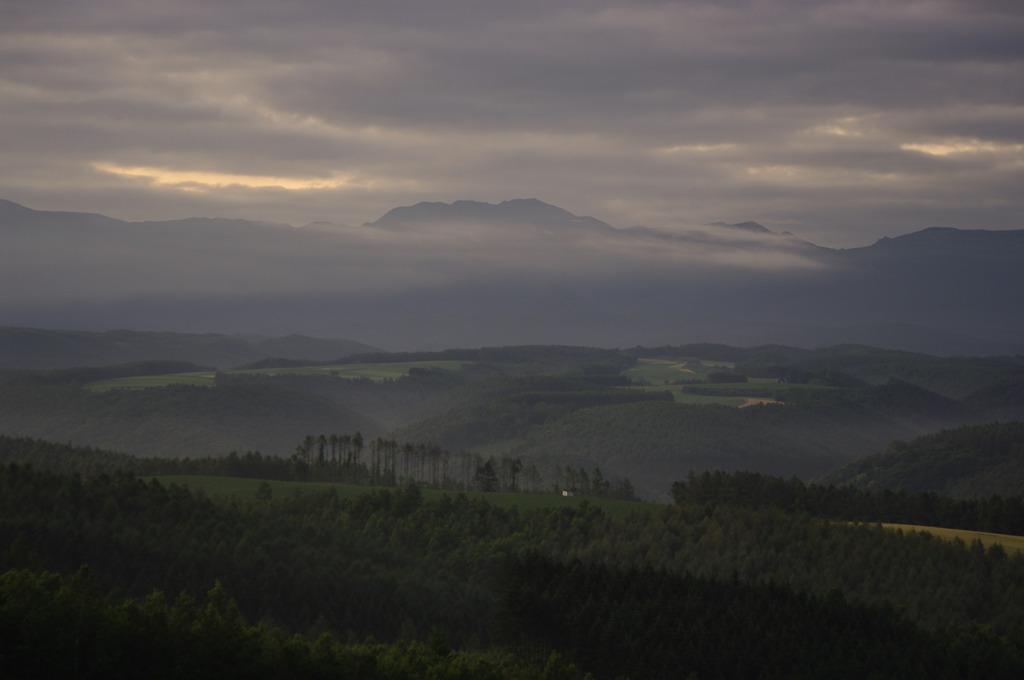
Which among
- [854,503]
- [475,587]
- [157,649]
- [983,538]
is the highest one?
[157,649]

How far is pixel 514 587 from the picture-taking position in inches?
4016

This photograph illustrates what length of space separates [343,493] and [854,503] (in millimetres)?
98304

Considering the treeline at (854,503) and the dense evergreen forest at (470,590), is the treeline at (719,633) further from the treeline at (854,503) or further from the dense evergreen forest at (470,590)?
the treeline at (854,503)

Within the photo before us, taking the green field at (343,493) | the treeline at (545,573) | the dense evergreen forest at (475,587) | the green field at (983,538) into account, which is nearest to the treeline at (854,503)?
the dense evergreen forest at (475,587)

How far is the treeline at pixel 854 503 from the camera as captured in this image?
536 feet

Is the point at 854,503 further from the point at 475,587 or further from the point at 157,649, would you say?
the point at 157,649

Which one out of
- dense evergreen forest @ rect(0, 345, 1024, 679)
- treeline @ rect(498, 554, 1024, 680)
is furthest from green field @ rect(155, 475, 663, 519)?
treeline @ rect(498, 554, 1024, 680)

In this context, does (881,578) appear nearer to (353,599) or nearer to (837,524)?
(837,524)

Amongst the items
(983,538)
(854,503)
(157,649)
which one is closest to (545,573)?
(157,649)

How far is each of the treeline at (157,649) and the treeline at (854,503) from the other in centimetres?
10177

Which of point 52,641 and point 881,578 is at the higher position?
point 52,641

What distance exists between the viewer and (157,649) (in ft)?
221

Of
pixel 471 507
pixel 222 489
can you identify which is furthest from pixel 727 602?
pixel 222 489

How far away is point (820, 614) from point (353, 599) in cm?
5630
